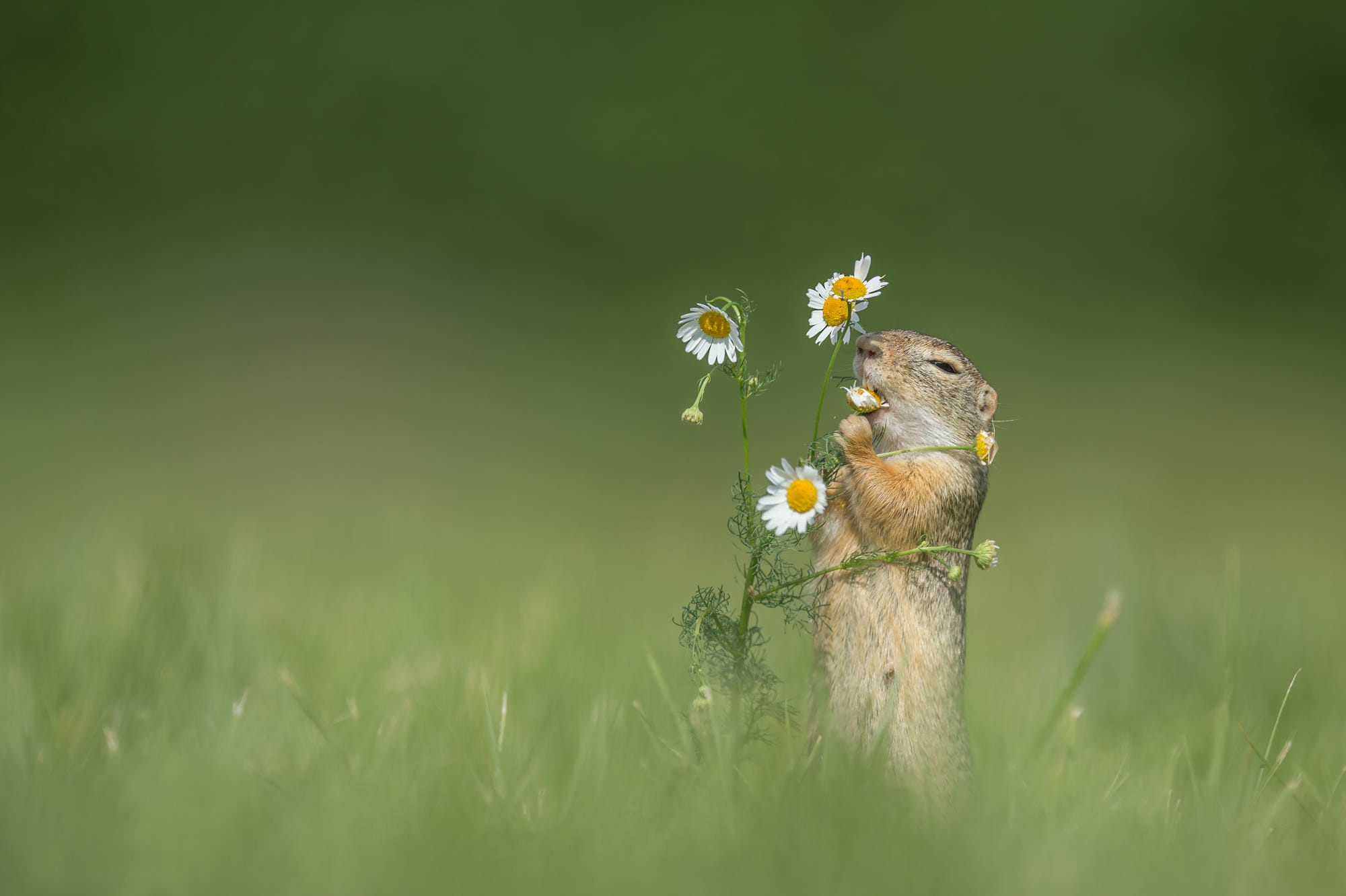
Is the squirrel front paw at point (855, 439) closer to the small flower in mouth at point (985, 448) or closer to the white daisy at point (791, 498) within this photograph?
the small flower in mouth at point (985, 448)

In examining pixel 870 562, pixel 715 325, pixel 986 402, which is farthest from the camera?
pixel 986 402

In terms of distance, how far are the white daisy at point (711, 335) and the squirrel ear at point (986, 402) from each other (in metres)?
0.86

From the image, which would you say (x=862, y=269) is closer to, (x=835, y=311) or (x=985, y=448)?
(x=835, y=311)

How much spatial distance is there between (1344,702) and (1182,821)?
129 cm

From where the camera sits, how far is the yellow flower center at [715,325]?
181 centimetres

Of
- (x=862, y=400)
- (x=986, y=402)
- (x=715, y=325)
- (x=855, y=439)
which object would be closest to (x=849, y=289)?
(x=715, y=325)

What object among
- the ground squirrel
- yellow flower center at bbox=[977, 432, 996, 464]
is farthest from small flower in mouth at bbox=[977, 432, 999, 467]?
the ground squirrel

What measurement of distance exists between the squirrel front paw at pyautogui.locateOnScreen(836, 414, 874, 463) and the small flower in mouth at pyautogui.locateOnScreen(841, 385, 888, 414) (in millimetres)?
26

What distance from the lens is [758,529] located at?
6.09 ft

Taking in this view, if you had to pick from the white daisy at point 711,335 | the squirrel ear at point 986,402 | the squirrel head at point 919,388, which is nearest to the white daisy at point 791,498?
the white daisy at point 711,335

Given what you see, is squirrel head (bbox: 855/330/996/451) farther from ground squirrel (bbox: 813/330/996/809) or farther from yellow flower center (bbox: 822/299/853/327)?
yellow flower center (bbox: 822/299/853/327)

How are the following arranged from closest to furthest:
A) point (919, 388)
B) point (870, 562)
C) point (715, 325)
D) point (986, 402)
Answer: point (715, 325)
point (870, 562)
point (919, 388)
point (986, 402)

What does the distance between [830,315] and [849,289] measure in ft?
0.17

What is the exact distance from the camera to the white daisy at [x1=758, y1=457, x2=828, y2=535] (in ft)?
5.58
